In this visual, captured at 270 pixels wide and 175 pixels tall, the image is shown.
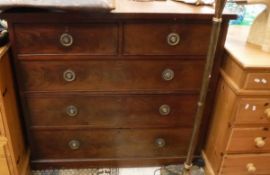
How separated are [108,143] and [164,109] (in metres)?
0.35

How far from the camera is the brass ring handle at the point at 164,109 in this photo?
1355 mm

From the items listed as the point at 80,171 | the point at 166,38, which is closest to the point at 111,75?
the point at 166,38

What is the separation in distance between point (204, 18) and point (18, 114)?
38.3 inches

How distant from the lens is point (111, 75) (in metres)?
1.24

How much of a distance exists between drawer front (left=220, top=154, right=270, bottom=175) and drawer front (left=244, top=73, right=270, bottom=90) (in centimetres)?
38

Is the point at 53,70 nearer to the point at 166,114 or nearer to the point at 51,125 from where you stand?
the point at 51,125

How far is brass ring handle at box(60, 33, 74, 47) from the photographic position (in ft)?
3.69

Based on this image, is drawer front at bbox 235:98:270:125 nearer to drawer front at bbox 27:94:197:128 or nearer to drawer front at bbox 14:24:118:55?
drawer front at bbox 27:94:197:128

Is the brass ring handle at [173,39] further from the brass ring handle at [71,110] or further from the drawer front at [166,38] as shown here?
the brass ring handle at [71,110]

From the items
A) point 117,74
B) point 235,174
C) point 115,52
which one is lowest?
point 235,174

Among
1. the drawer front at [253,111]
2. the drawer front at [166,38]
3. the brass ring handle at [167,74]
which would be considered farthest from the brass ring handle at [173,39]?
the drawer front at [253,111]

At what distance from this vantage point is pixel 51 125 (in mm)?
1347

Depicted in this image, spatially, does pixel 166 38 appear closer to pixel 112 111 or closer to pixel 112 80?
pixel 112 80

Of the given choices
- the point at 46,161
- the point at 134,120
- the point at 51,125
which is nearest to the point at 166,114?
the point at 134,120
